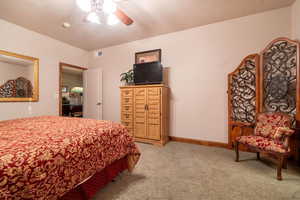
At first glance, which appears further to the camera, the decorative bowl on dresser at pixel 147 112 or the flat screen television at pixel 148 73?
the flat screen television at pixel 148 73

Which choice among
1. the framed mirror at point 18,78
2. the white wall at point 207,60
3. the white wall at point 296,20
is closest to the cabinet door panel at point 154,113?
the white wall at point 207,60

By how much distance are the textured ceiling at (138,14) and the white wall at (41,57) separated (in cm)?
20

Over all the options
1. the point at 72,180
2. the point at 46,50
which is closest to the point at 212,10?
the point at 72,180

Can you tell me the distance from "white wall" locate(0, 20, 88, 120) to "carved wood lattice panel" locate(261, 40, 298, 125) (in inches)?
182

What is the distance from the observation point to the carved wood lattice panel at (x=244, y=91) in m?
2.43

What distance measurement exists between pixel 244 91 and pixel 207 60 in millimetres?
958

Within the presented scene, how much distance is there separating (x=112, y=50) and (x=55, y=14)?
1.63 meters

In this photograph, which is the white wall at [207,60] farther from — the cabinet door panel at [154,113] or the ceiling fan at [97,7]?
the ceiling fan at [97,7]

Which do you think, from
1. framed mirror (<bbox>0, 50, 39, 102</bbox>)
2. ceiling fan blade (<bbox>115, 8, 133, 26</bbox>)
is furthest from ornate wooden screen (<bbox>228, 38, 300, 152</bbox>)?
framed mirror (<bbox>0, 50, 39, 102</bbox>)

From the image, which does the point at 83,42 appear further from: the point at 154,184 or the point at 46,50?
the point at 154,184

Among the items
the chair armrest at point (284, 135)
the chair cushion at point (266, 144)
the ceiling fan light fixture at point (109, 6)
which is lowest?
the chair cushion at point (266, 144)

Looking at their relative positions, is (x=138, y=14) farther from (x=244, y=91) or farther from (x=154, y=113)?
(x=244, y=91)

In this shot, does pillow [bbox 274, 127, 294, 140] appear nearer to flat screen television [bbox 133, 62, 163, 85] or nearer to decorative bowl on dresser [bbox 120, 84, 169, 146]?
decorative bowl on dresser [bbox 120, 84, 169, 146]

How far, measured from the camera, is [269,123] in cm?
199
